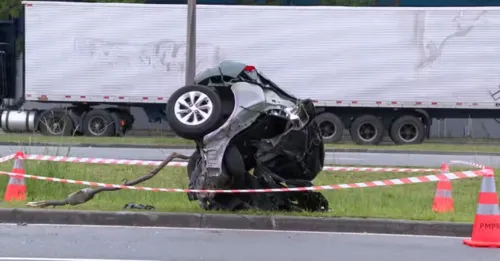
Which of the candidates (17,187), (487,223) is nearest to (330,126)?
(17,187)

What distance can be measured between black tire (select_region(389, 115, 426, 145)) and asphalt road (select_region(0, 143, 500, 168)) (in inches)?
188

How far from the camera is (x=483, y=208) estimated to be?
29.4 feet

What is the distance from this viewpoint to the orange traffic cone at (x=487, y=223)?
8891mm

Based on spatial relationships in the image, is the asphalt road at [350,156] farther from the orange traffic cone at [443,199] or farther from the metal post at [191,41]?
the orange traffic cone at [443,199]

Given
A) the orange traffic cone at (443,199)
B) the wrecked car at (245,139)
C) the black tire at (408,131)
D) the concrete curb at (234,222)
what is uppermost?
the wrecked car at (245,139)

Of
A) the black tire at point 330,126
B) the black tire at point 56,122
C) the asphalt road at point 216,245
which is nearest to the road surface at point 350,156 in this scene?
the black tire at point 330,126

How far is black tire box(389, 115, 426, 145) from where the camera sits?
2703 centimetres

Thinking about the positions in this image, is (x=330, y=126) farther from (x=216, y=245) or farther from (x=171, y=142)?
(x=216, y=245)

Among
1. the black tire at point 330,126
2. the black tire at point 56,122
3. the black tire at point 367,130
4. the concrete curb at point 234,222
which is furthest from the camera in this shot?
the black tire at point 56,122

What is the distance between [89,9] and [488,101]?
13.4m

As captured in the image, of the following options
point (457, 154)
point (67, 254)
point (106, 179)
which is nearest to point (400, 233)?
point (67, 254)

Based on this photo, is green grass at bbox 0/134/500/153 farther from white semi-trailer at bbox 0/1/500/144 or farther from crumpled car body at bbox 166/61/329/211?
crumpled car body at bbox 166/61/329/211

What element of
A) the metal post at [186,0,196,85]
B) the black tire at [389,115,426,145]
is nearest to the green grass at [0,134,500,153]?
the black tire at [389,115,426,145]

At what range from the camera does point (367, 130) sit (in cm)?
2744
